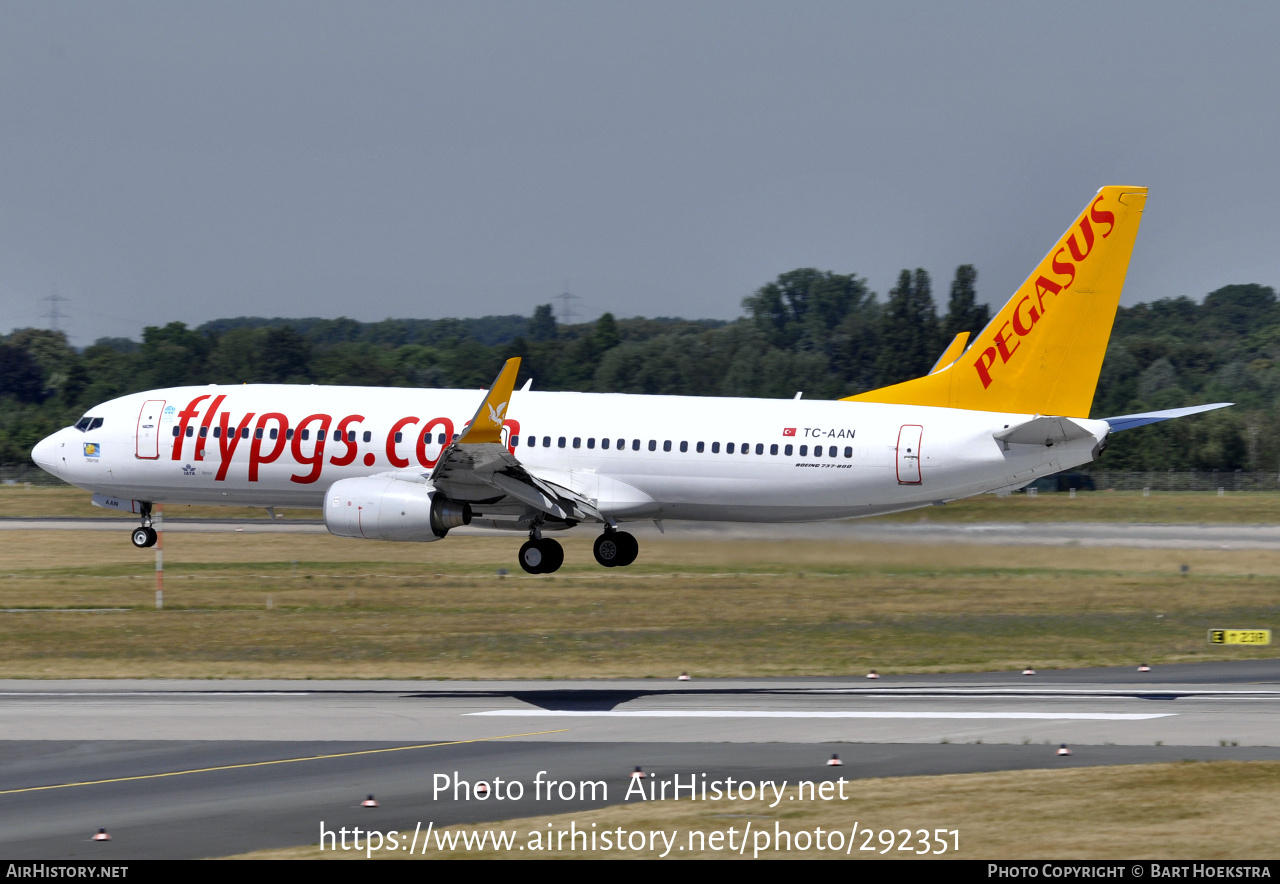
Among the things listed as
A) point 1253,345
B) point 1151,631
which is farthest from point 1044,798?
point 1253,345

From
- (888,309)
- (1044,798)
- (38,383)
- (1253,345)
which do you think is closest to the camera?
(1044,798)

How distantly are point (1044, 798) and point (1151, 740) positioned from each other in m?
4.73

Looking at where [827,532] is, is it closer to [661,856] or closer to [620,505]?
[620,505]

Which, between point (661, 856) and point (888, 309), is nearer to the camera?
point (661, 856)

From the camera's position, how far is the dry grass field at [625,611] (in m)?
31.5

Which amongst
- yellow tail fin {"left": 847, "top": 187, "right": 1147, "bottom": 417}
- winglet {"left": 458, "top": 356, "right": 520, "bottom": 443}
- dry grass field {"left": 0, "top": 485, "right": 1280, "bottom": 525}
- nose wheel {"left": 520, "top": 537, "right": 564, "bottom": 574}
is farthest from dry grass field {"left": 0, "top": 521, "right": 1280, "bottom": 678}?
dry grass field {"left": 0, "top": 485, "right": 1280, "bottom": 525}

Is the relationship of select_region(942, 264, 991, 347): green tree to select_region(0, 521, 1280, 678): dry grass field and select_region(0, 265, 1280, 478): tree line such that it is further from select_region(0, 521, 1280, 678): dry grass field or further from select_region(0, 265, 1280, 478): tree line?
select_region(0, 521, 1280, 678): dry grass field

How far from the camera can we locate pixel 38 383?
14762 centimetres

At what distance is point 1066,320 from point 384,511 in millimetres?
16689

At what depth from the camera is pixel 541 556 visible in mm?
38406

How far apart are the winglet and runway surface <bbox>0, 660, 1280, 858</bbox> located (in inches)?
257

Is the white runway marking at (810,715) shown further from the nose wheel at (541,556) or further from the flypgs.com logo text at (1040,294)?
the flypgs.com logo text at (1040,294)

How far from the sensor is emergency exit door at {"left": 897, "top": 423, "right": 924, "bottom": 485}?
36.9 meters

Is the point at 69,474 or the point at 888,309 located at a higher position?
the point at 888,309
